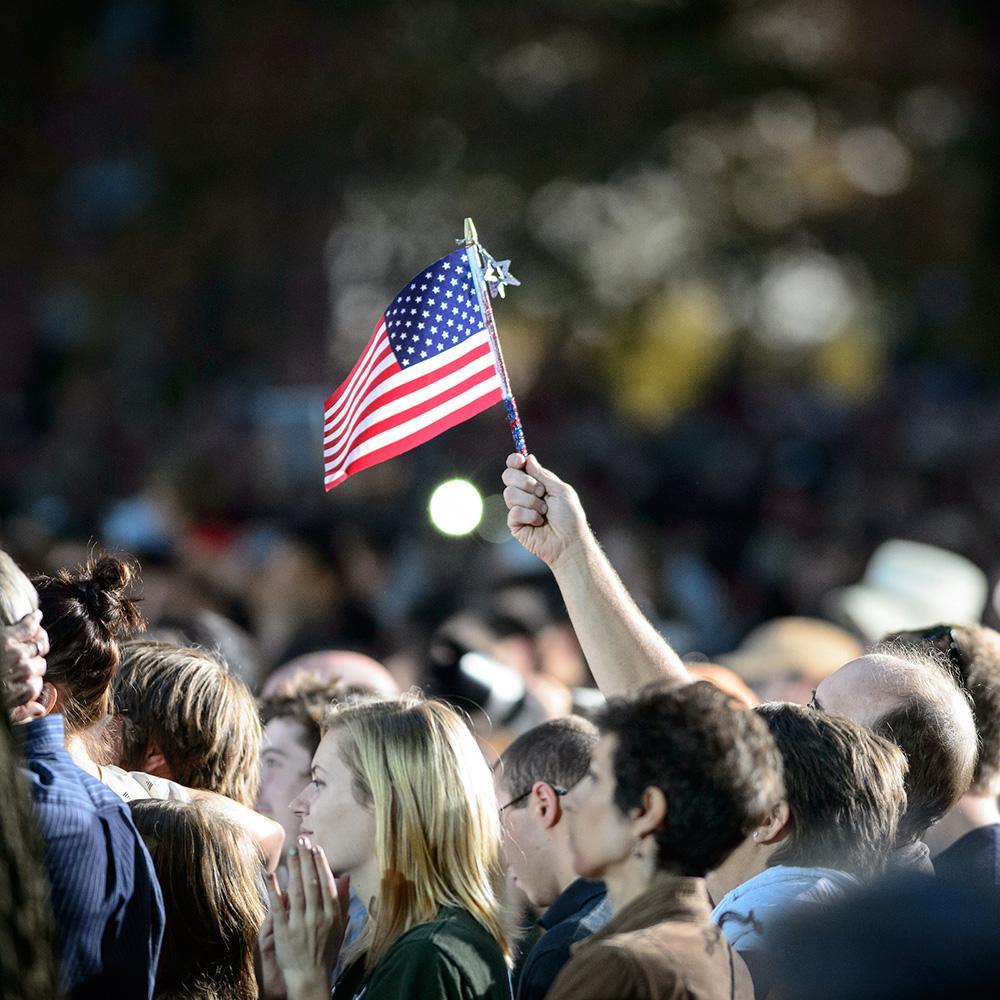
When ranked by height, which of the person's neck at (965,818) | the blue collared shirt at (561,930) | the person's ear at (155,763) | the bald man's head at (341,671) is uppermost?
the person's ear at (155,763)

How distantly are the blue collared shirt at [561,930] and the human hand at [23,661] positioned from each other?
4.44 ft

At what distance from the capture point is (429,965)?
3.65 m

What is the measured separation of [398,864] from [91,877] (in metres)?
0.75

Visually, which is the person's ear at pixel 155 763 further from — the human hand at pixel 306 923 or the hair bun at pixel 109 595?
the human hand at pixel 306 923

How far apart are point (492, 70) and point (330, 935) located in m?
12.1

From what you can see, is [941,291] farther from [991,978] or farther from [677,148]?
[991,978]

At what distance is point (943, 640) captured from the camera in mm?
5246

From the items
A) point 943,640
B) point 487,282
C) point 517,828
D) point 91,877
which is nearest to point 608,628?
point 517,828

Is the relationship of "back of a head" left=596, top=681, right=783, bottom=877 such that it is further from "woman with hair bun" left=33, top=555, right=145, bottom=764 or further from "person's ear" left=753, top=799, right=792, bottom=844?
"woman with hair bun" left=33, top=555, right=145, bottom=764

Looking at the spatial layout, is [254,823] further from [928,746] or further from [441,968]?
[928,746]

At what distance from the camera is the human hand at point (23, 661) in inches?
135

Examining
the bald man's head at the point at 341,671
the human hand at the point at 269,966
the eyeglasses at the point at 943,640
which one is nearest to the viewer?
the human hand at the point at 269,966

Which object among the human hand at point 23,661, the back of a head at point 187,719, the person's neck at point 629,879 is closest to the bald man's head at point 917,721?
the person's neck at point 629,879

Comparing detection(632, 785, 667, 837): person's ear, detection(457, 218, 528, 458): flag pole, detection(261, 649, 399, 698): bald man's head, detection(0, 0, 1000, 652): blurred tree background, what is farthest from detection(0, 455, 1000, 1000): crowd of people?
detection(0, 0, 1000, 652): blurred tree background
